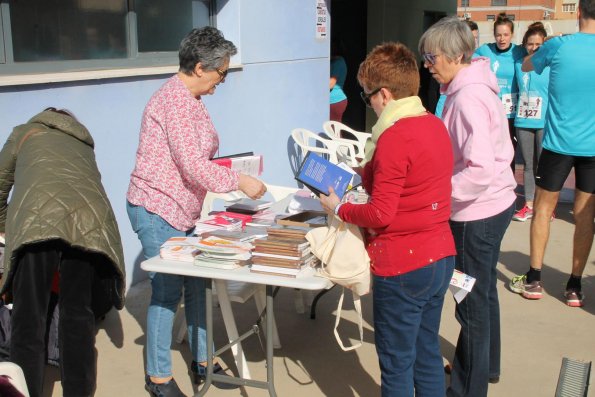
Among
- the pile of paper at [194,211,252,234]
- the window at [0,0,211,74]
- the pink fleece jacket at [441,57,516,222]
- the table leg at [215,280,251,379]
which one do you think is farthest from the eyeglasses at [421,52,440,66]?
the window at [0,0,211,74]

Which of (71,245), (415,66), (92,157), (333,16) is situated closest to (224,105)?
(92,157)

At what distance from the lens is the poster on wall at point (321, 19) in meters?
7.07

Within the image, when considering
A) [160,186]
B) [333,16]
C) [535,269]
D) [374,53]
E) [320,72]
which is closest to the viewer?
[374,53]

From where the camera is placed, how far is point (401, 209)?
2.57m

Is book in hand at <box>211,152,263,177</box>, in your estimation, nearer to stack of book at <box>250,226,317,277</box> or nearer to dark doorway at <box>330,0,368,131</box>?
stack of book at <box>250,226,317,277</box>

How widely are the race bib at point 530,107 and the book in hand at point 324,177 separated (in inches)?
176

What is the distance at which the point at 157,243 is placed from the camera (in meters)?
3.30

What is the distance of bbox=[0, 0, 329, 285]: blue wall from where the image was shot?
14.2ft

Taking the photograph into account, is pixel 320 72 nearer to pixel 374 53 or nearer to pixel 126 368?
pixel 126 368

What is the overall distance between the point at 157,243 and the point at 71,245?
0.44 metres

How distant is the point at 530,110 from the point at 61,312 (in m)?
5.10

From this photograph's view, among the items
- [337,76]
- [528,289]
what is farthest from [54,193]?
[337,76]

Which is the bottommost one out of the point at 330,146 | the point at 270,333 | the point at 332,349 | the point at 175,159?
the point at 332,349

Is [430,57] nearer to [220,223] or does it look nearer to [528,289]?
[220,223]
